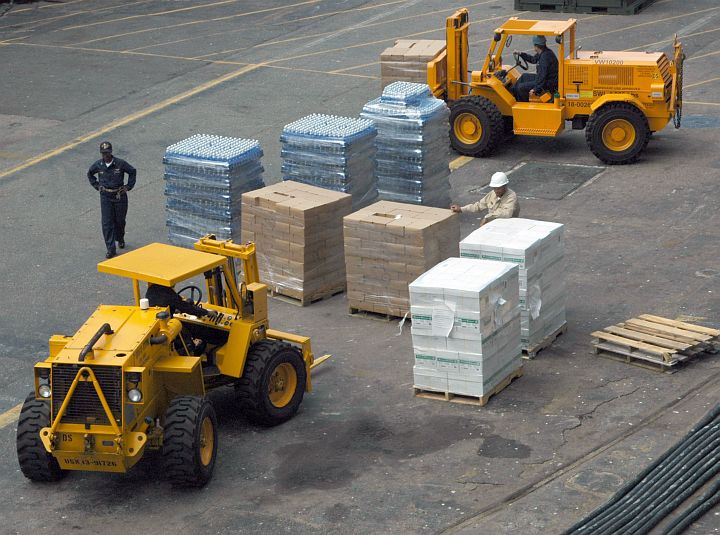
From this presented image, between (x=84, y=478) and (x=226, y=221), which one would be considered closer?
(x=84, y=478)

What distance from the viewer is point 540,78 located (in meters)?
20.1

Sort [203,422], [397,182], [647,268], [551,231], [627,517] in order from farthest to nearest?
1. [397,182]
2. [647,268]
3. [551,231]
4. [203,422]
5. [627,517]

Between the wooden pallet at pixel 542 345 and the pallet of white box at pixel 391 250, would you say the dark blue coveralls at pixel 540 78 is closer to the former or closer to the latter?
the pallet of white box at pixel 391 250

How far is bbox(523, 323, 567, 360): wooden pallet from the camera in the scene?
537 inches

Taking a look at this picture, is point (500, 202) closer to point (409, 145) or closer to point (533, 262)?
point (533, 262)

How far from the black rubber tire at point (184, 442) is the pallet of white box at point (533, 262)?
3.87m

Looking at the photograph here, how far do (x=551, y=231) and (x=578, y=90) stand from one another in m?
6.88

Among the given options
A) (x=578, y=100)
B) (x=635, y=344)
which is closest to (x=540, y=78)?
(x=578, y=100)

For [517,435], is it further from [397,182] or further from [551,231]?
[397,182]

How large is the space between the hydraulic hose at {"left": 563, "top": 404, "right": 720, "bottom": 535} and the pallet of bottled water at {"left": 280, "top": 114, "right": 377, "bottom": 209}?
6307 mm

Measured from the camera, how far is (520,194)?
19.0 m

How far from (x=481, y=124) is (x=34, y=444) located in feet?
36.7

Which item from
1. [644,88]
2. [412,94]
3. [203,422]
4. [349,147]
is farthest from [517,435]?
[644,88]

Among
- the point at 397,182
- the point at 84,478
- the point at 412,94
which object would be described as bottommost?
the point at 84,478
